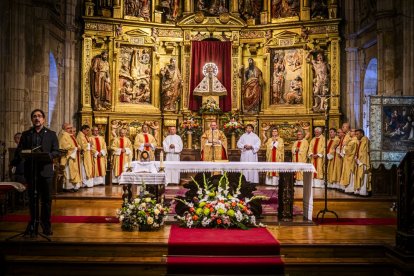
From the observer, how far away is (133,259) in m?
7.81

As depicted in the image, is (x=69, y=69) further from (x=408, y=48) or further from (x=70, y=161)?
(x=408, y=48)

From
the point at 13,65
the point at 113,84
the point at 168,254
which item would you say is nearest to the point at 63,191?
the point at 13,65

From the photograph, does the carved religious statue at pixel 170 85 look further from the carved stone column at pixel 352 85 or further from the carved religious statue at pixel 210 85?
the carved stone column at pixel 352 85

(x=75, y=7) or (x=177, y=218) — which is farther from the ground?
(x=75, y=7)

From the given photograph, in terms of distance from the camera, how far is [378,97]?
13742 millimetres

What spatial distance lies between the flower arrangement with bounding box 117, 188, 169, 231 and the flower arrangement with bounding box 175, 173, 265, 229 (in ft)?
1.49

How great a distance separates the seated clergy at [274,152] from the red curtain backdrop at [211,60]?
227 cm

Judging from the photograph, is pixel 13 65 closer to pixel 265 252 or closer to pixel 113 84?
pixel 113 84

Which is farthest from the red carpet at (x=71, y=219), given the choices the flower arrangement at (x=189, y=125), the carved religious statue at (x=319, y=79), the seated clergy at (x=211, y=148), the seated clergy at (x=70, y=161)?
the carved religious statue at (x=319, y=79)

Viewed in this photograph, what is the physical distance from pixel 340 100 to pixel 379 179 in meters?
4.82

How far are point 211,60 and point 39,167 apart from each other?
11177mm

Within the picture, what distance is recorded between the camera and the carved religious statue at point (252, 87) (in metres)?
18.6

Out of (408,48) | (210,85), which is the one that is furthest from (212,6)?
(408,48)

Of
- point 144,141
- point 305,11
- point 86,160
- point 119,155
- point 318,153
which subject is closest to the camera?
point 86,160
